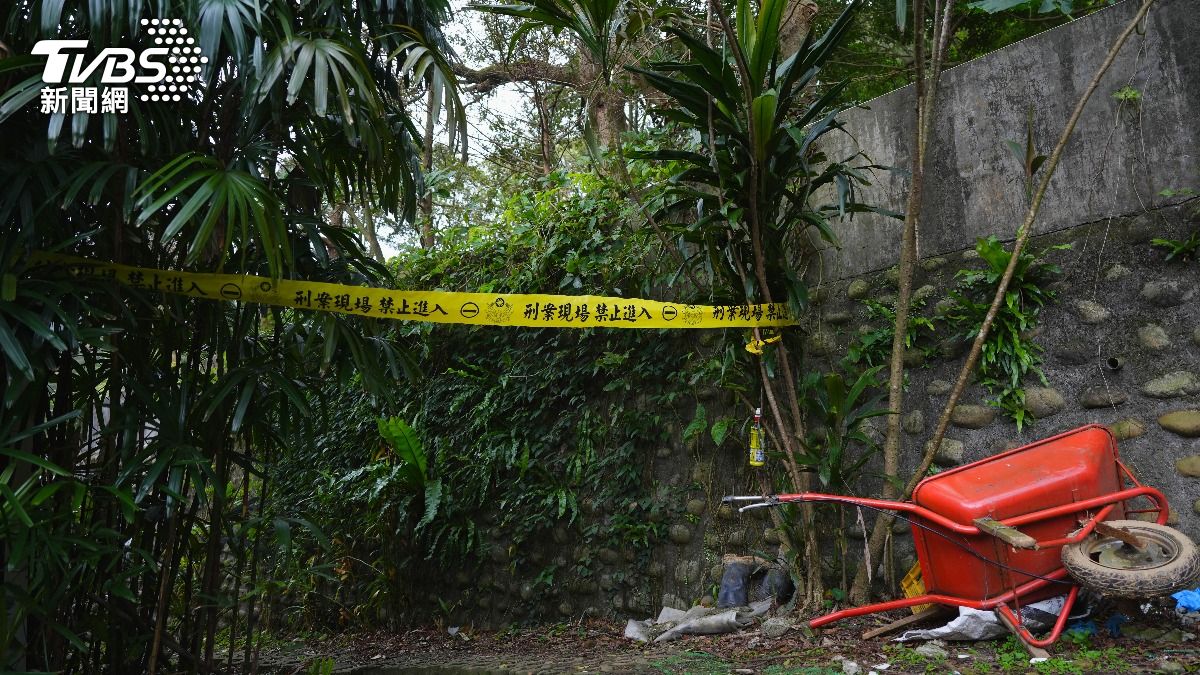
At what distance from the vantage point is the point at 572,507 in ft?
15.0

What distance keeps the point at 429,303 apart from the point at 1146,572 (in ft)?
8.76

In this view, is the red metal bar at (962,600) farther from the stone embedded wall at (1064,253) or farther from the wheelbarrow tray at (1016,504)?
the stone embedded wall at (1064,253)

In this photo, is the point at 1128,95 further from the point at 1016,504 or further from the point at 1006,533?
the point at 1006,533

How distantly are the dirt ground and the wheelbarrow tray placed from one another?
0.68 feet

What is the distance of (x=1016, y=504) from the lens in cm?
262

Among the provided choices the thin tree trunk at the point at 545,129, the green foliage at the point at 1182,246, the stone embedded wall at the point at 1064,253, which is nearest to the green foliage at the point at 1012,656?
the stone embedded wall at the point at 1064,253

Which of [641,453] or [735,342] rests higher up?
[735,342]

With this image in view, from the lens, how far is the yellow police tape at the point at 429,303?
2.89 meters

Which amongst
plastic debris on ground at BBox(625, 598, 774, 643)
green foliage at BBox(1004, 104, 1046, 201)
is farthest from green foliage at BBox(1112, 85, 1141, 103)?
plastic debris on ground at BBox(625, 598, 774, 643)

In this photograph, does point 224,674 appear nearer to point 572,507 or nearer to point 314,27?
point 572,507

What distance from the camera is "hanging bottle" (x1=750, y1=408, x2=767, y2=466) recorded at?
344 cm

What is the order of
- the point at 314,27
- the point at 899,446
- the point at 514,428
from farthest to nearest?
the point at 514,428 → the point at 899,446 → the point at 314,27

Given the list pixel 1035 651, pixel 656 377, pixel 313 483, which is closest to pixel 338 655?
pixel 313 483

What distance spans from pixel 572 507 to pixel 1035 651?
2530mm
